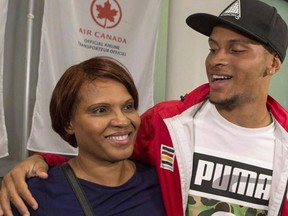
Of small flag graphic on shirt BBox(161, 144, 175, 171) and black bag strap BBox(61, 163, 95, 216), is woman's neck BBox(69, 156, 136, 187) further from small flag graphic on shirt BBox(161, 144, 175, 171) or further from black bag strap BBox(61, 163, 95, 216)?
small flag graphic on shirt BBox(161, 144, 175, 171)

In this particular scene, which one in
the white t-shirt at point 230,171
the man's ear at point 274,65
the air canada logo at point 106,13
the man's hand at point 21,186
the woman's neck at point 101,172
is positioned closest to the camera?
the man's hand at point 21,186

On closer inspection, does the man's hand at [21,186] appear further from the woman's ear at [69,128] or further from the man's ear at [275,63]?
the man's ear at [275,63]

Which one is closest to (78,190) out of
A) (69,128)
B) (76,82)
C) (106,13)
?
(69,128)

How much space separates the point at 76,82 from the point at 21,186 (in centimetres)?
33

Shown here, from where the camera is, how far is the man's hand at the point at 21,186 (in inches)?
37.9

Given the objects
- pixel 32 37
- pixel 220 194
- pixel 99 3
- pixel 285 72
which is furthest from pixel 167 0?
pixel 220 194

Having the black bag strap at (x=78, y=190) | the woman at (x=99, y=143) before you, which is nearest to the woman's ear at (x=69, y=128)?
the woman at (x=99, y=143)

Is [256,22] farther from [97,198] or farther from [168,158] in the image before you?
[97,198]

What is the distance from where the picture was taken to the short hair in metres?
1.04

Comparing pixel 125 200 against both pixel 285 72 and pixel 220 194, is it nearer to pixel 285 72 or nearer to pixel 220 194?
pixel 220 194

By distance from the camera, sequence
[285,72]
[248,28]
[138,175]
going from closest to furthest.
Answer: [138,175], [248,28], [285,72]

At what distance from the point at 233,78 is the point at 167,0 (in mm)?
1812

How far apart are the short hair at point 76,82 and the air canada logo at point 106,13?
1.33m

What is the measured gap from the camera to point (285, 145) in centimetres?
127
